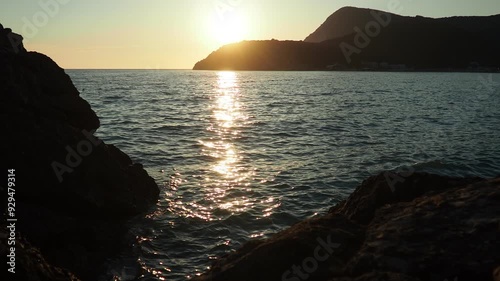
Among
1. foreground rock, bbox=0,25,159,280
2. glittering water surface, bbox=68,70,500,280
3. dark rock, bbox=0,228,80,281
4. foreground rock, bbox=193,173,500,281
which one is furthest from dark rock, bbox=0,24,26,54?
foreground rock, bbox=193,173,500,281

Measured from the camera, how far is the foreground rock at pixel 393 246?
4.89m

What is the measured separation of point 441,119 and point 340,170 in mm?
25379

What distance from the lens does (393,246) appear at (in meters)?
5.39

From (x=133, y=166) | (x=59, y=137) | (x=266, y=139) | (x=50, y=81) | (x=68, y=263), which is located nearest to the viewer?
(x=68, y=263)

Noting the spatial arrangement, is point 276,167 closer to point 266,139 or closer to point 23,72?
point 266,139

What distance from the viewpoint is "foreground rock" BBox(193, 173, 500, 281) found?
4891 millimetres

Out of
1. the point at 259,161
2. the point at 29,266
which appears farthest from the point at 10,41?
the point at 259,161

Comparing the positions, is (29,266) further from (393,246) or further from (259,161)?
(259,161)

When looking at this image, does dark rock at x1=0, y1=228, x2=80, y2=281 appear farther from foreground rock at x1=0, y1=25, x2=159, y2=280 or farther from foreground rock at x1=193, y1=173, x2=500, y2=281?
foreground rock at x1=0, y1=25, x2=159, y2=280

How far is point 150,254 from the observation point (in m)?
12.4

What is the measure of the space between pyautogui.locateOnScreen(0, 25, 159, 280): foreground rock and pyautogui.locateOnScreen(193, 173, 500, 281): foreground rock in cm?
706

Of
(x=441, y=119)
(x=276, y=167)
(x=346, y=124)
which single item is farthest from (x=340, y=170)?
(x=441, y=119)

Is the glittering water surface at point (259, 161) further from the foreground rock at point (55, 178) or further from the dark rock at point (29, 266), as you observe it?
the dark rock at point (29, 266)

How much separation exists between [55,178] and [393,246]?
11025 millimetres
